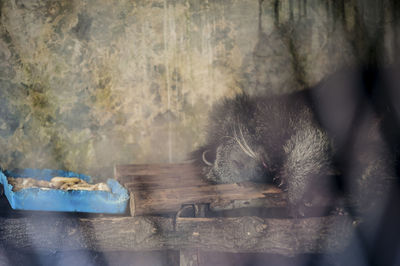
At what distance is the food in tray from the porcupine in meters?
0.82

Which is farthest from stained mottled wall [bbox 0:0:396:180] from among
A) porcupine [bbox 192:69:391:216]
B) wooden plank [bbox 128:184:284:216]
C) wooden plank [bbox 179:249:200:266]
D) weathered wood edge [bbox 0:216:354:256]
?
wooden plank [bbox 179:249:200:266]

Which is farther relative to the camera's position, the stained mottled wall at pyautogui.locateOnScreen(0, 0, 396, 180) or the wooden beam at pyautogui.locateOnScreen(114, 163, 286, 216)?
the stained mottled wall at pyautogui.locateOnScreen(0, 0, 396, 180)

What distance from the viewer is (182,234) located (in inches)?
76.4

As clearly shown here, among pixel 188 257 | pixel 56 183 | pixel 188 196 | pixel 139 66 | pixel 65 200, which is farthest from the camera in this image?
pixel 139 66

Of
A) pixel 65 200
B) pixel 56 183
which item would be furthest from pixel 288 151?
pixel 56 183

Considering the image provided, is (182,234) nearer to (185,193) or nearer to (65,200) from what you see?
(185,193)

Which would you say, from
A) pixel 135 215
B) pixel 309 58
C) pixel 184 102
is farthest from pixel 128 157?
pixel 309 58

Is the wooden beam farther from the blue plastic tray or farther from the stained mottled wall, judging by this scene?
the stained mottled wall

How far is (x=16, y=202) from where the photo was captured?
215cm

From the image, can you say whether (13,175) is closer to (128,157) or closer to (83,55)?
(128,157)

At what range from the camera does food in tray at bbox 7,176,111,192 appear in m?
2.46

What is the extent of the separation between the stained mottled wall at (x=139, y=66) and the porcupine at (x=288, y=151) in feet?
1.26

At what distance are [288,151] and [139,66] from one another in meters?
1.47

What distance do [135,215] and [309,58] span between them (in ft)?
6.94
